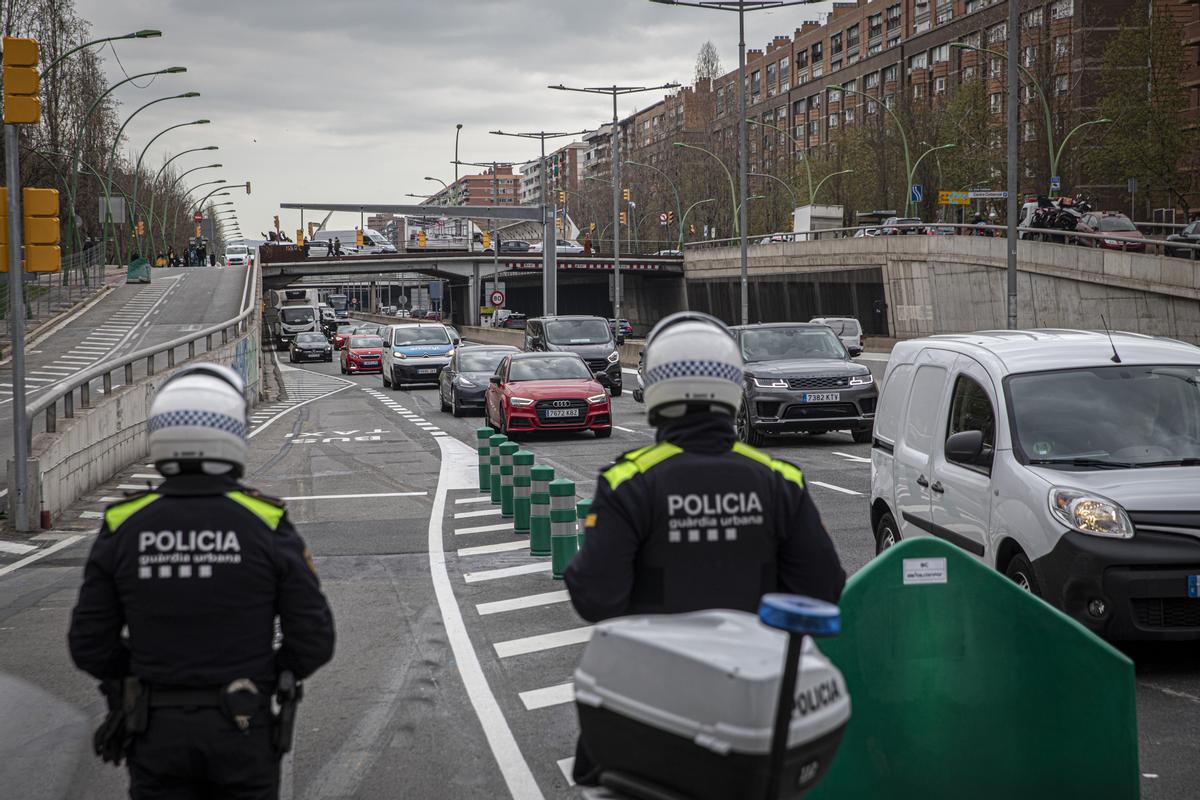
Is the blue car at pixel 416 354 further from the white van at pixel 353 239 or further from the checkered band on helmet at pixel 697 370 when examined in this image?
the white van at pixel 353 239

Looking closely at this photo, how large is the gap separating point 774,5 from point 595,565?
34.0 metres

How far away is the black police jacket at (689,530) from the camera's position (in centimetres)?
355

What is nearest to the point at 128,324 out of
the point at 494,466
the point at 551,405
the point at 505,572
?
the point at 551,405

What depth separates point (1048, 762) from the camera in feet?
14.7

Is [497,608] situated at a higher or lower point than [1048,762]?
lower

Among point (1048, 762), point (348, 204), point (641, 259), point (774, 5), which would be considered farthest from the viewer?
point (641, 259)

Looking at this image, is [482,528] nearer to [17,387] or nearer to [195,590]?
[17,387]

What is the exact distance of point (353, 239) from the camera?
4761 inches

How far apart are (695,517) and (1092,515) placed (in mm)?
4245

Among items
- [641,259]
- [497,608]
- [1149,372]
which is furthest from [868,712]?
[641,259]

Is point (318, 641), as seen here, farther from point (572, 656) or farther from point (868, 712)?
point (572, 656)

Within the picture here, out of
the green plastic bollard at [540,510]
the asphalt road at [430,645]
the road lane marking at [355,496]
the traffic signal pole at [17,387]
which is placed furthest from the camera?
the road lane marking at [355,496]

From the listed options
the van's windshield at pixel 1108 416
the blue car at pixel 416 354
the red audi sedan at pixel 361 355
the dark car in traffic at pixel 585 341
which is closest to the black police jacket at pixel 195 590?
the van's windshield at pixel 1108 416

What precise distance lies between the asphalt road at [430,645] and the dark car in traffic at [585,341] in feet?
49.2
